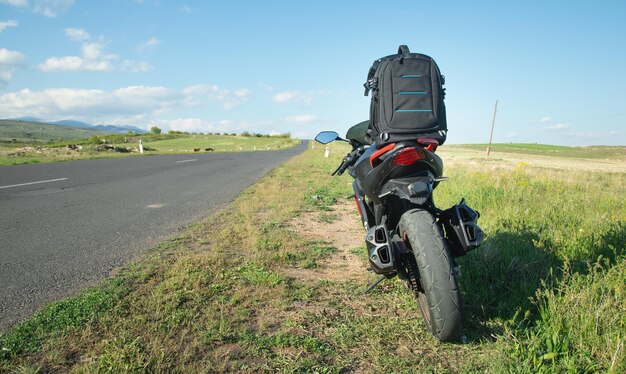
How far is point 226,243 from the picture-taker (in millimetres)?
4641

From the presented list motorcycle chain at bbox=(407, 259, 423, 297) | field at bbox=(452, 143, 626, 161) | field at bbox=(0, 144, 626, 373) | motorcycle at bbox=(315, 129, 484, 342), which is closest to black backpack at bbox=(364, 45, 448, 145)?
motorcycle at bbox=(315, 129, 484, 342)

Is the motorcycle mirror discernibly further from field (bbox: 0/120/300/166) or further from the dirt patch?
field (bbox: 0/120/300/166)

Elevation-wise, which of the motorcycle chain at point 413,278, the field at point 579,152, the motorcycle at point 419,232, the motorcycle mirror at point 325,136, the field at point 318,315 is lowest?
the field at point 579,152

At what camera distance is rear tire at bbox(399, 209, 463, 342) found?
224cm

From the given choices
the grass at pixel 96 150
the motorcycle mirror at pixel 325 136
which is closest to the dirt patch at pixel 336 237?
the motorcycle mirror at pixel 325 136

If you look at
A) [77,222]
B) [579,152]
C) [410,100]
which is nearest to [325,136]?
[410,100]

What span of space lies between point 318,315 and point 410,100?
1.82 m

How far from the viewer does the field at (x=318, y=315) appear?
7.16 ft

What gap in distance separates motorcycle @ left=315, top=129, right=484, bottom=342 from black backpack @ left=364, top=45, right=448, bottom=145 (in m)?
0.09

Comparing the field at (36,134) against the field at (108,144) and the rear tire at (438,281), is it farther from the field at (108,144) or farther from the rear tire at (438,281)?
the rear tire at (438,281)

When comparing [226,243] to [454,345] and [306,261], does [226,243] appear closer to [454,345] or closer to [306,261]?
[306,261]

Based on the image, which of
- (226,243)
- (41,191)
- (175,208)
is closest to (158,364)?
(226,243)

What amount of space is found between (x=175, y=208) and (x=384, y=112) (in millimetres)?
5286

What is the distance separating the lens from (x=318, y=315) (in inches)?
113
